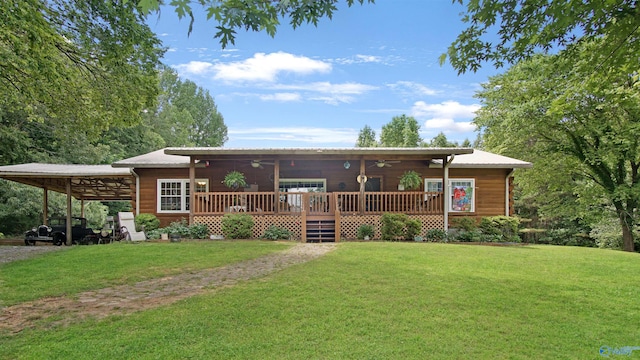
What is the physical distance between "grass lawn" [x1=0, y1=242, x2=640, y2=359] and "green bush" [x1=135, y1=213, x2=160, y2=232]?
19.3 ft

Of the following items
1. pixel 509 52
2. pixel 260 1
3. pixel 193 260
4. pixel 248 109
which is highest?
pixel 248 109

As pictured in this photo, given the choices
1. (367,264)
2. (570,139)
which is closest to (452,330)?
(367,264)

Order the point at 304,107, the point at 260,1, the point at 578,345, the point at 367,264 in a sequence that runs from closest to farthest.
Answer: the point at 260,1 → the point at 578,345 → the point at 367,264 → the point at 304,107

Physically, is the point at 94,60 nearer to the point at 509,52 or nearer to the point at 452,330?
the point at 509,52

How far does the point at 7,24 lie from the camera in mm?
5598

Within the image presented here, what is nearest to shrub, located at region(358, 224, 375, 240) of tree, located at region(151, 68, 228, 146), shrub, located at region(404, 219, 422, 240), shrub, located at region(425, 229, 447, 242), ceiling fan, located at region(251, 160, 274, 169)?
shrub, located at region(404, 219, 422, 240)

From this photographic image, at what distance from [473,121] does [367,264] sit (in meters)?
14.6

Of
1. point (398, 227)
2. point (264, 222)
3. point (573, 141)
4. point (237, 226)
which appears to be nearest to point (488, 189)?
point (398, 227)

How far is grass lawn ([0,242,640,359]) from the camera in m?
3.64

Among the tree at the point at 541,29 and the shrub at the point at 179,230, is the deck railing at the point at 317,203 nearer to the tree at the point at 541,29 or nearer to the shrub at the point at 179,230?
the shrub at the point at 179,230

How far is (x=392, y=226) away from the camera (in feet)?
40.3

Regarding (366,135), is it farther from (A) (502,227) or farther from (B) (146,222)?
(B) (146,222)

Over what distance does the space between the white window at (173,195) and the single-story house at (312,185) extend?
0.12 feet

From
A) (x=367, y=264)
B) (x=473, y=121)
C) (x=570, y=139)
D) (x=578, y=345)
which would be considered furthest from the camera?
(x=473, y=121)
